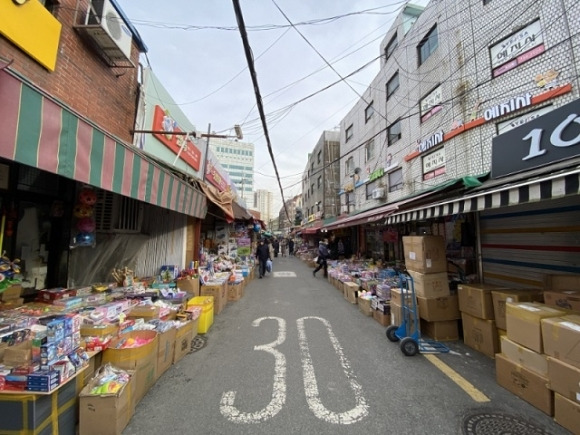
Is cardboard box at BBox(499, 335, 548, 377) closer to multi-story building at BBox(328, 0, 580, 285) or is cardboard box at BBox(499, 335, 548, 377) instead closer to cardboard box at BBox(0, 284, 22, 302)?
multi-story building at BBox(328, 0, 580, 285)

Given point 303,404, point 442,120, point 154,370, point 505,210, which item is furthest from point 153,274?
point 442,120

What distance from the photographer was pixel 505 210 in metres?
5.13

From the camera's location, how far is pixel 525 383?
3018 millimetres

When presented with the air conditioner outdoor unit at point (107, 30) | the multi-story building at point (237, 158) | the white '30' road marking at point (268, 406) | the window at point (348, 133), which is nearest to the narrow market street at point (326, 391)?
the white '30' road marking at point (268, 406)

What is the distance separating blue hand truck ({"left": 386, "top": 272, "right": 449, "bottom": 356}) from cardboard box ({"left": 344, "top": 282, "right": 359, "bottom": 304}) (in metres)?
2.81

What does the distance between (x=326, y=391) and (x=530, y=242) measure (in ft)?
15.6

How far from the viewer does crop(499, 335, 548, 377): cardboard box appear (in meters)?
2.90

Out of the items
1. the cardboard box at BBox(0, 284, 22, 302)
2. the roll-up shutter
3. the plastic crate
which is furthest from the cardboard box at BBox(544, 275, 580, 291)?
the cardboard box at BBox(0, 284, 22, 302)

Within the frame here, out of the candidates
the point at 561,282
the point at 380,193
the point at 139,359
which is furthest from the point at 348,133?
the point at 139,359

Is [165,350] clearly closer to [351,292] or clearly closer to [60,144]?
[60,144]

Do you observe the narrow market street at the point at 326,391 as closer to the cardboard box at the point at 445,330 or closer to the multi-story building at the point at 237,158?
the cardboard box at the point at 445,330

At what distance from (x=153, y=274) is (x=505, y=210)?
845 cm

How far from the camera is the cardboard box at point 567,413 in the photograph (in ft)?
8.18

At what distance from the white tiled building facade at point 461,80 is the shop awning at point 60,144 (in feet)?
32.3
